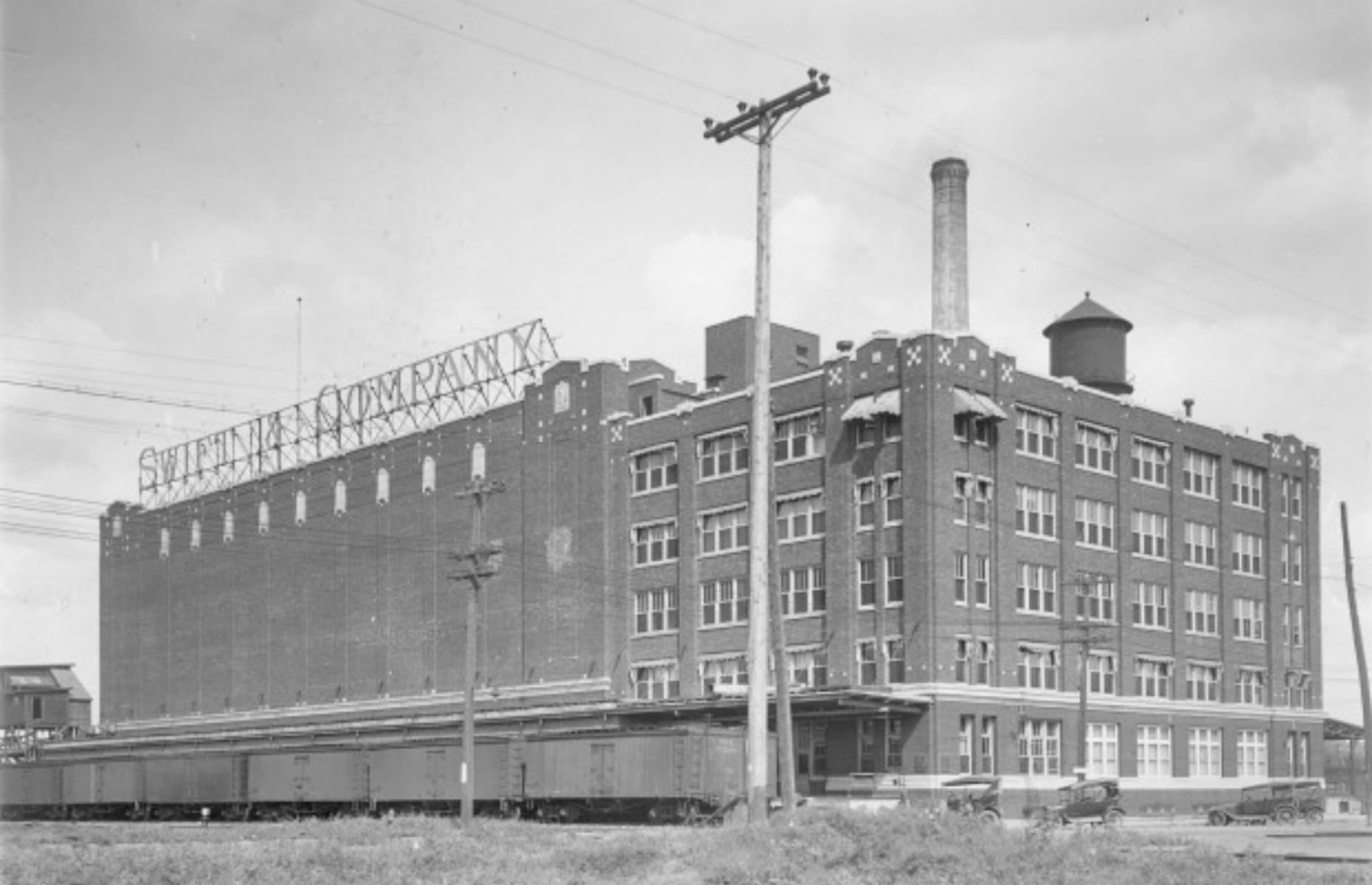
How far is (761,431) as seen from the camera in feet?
97.6

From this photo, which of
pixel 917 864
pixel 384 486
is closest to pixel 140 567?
pixel 384 486

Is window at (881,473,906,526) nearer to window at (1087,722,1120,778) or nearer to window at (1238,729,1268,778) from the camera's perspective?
window at (1087,722,1120,778)

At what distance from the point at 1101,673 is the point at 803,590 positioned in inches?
493

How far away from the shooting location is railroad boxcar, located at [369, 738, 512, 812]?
55062mm

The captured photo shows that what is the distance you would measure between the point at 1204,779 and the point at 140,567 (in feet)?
220

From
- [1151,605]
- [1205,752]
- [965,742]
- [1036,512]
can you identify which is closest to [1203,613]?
[1151,605]

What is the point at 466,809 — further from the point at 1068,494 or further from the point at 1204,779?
the point at 1204,779

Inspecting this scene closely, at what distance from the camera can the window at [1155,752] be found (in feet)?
210

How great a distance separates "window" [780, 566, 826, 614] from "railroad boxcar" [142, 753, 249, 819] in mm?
22884

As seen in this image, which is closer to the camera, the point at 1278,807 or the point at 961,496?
the point at 961,496

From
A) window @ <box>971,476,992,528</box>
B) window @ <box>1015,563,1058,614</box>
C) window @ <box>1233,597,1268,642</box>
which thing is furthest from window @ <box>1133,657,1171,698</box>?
window @ <box>971,476,992,528</box>

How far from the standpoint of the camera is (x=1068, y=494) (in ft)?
204

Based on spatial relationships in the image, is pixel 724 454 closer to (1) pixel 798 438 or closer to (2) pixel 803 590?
(1) pixel 798 438

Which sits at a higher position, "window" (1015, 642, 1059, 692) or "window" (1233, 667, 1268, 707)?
"window" (1015, 642, 1059, 692)
